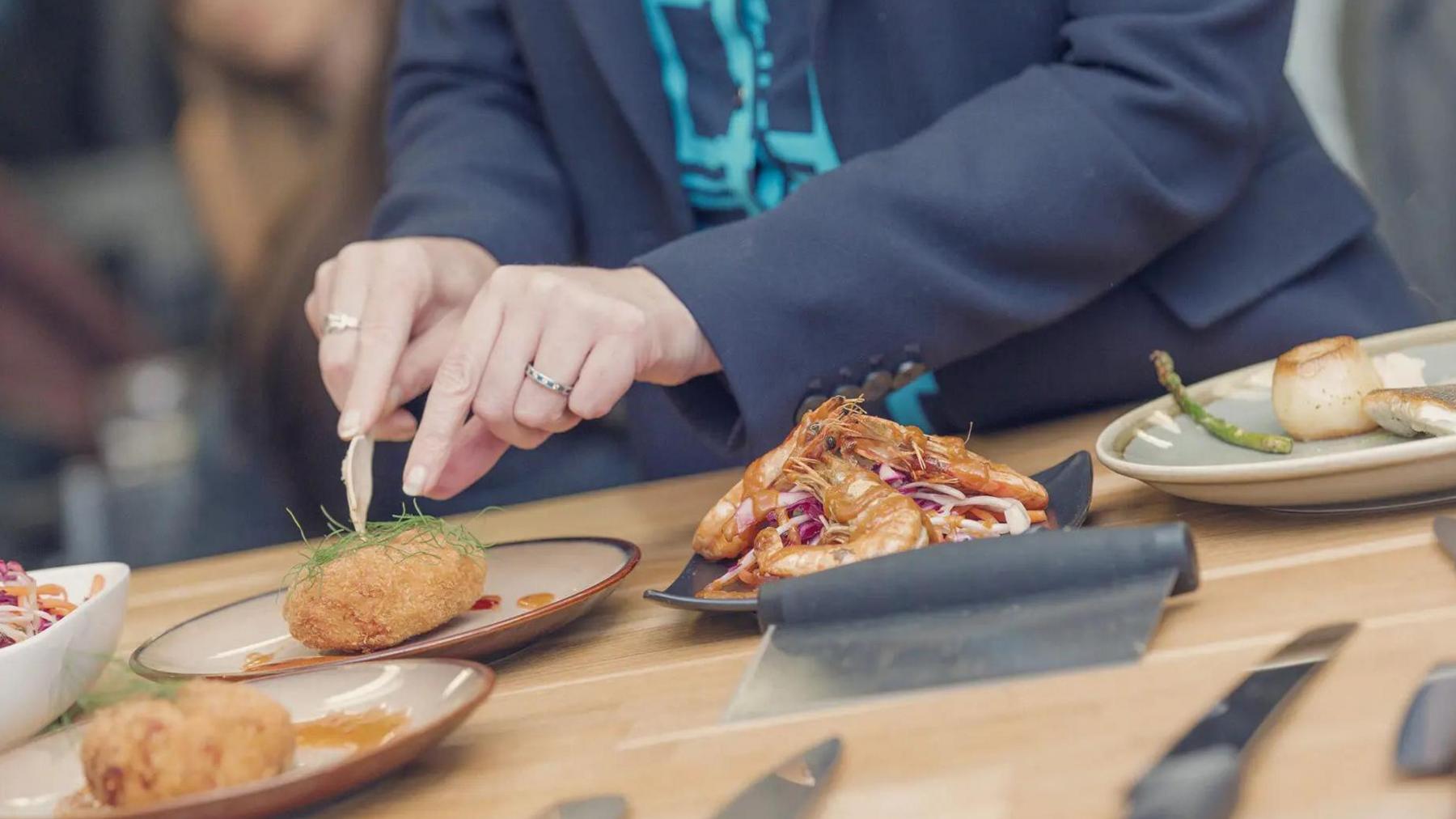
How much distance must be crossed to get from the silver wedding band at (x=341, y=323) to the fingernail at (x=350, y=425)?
0.52ft

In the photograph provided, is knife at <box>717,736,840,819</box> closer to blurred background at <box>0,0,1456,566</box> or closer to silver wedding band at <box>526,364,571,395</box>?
silver wedding band at <box>526,364,571,395</box>

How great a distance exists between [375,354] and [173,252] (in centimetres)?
262

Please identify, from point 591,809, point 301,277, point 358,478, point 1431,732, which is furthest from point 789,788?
point 301,277

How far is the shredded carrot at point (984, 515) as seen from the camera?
97cm

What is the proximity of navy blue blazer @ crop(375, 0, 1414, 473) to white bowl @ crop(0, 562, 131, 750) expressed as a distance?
1.81ft

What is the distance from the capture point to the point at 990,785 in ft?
2.04

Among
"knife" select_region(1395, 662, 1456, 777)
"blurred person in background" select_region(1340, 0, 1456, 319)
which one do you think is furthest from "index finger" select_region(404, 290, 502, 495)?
"blurred person in background" select_region(1340, 0, 1456, 319)

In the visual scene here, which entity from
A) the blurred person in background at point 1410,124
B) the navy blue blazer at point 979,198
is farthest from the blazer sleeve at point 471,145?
the blurred person in background at point 1410,124

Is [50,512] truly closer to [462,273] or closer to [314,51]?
[314,51]

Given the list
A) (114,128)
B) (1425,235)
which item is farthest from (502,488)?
(1425,235)

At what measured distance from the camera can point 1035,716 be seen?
684mm

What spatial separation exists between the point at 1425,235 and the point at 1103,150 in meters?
2.02

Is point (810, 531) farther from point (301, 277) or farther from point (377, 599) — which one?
point (301, 277)

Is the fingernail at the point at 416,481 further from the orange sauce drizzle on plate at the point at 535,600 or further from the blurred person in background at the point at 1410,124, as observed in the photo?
the blurred person in background at the point at 1410,124
